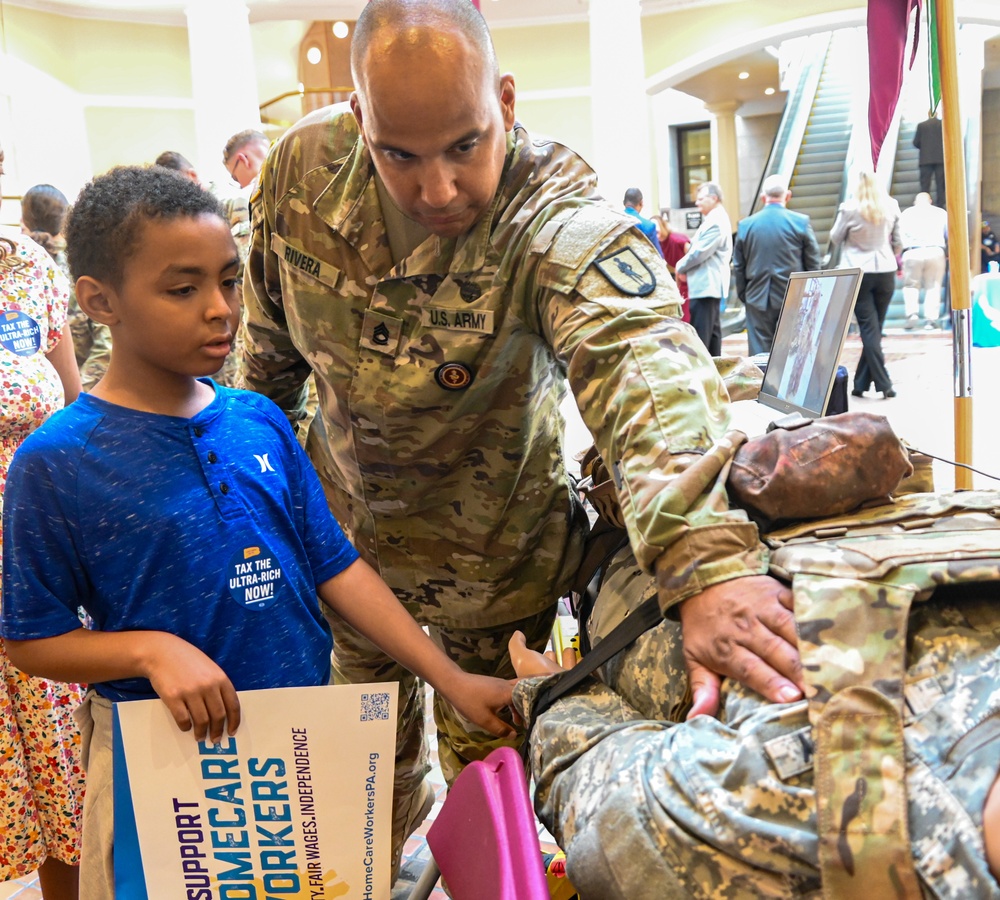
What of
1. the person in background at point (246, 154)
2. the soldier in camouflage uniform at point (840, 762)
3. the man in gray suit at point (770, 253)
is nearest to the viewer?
the soldier in camouflage uniform at point (840, 762)

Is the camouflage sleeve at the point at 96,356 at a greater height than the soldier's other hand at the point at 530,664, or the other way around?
the camouflage sleeve at the point at 96,356

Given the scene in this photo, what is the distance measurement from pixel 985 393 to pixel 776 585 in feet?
18.4

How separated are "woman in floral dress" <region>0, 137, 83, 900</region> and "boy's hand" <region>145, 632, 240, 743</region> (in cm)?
112

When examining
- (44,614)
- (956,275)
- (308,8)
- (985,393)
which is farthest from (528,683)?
(308,8)

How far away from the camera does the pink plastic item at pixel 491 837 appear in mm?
813

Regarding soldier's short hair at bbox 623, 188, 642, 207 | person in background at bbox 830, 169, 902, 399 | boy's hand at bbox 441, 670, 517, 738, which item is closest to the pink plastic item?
boy's hand at bbox 441, 670, 517, 738

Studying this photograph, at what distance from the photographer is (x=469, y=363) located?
4.89 feet

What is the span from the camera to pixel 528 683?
3.67ft

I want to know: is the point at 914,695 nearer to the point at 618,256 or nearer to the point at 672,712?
the point at 672,712

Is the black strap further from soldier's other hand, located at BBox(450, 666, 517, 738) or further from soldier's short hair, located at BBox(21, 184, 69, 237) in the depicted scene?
soldier's short hair, located at BBox(21, 184, 69, 237)

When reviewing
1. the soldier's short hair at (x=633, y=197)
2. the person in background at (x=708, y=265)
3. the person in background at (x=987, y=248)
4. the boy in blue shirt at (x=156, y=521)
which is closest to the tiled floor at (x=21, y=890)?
the boy in blue shirt at (x=156, y=521)

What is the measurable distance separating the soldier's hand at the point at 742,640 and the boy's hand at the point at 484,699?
0.33m

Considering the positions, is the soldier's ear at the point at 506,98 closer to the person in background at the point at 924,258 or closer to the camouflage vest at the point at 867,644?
the camouflage vest at the point at 867,644

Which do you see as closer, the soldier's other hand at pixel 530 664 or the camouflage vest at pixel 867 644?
the camouflage vest at pixel 867 644
